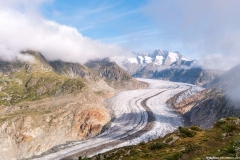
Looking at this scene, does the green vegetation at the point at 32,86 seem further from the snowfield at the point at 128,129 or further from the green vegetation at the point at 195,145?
the green vegetation at the point at 195,145

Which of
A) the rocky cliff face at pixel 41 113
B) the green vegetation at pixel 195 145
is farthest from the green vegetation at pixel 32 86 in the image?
the green vegetation at pixel 195 145

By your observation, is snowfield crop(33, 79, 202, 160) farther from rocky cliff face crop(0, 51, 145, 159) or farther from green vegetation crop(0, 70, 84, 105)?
green vegetation crop(0, 70, 84, 105)

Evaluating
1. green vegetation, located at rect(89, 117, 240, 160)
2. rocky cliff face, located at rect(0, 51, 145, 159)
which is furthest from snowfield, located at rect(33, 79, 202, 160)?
green vegetation, located at rect(89, 117, 240, 160)

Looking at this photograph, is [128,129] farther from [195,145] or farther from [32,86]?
[195,145]

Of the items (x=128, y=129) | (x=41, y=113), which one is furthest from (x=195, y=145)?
(x=41, y=113)

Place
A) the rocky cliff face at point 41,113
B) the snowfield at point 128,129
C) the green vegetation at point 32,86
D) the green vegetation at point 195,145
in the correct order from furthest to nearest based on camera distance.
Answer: the green vegetation at point 32,86 → the rocky cliff face at point 41,113 → the snowfield at point 128,129 → the green vegetation at point 195,145

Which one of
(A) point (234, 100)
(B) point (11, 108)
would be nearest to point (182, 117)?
(A) point (234, 100)

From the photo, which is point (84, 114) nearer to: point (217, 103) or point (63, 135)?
point (63, 135)
